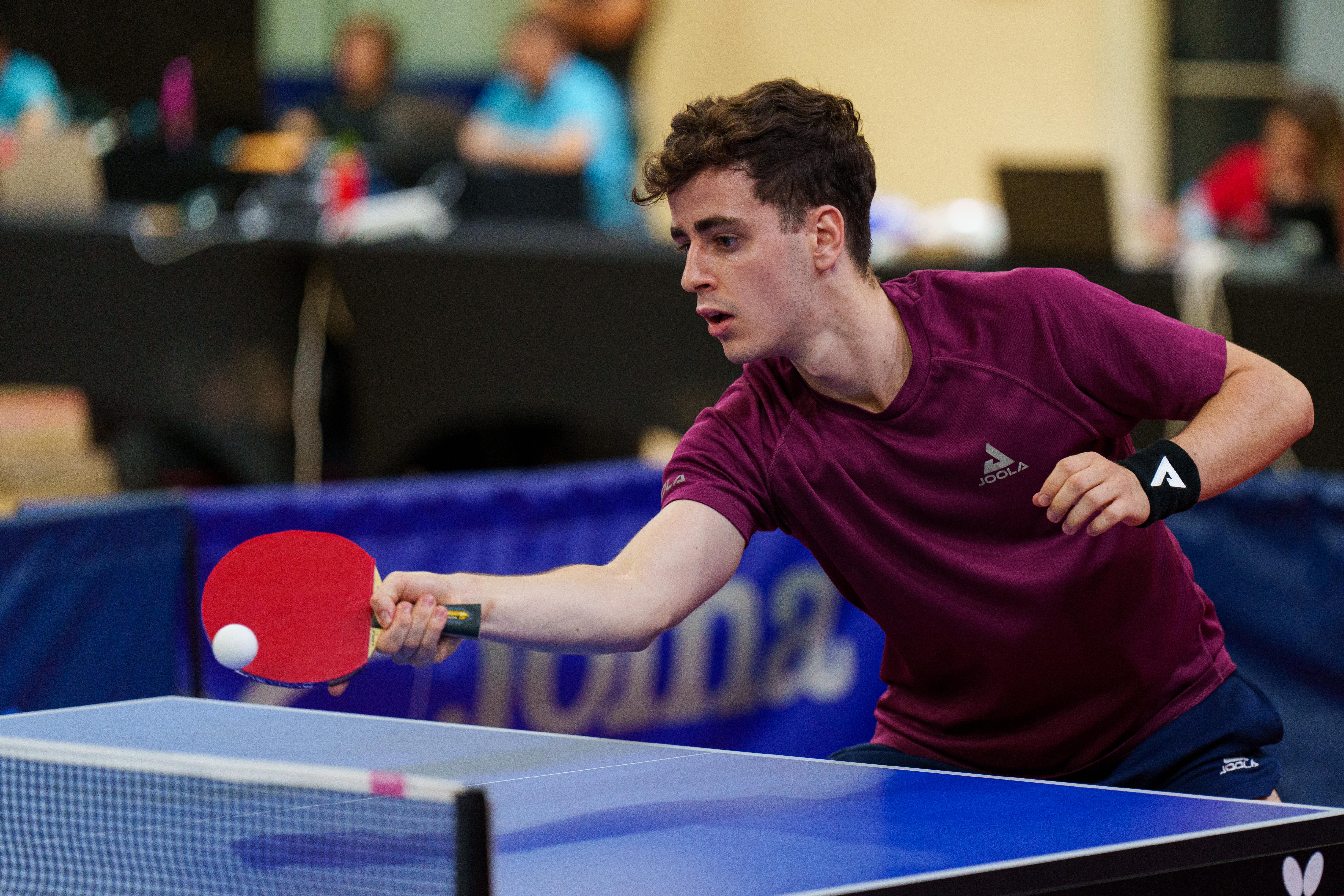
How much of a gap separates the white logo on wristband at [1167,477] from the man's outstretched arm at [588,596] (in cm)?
55

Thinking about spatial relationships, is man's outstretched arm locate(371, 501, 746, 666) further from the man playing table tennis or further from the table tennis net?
the table tennis net

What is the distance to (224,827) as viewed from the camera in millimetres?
1778

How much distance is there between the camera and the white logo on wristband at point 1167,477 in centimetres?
199

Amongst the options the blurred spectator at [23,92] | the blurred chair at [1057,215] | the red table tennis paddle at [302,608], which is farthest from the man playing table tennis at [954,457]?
the blurred spectator at [23,92]

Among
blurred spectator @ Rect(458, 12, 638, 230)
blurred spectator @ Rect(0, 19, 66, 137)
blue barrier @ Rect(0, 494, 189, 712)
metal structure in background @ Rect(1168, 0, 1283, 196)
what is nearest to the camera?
blue barrier @ Rect(0, 494, 189, 712)

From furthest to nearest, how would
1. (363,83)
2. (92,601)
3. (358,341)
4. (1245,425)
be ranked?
(363,83)
(358,341)
(92,601)
(1245,425)

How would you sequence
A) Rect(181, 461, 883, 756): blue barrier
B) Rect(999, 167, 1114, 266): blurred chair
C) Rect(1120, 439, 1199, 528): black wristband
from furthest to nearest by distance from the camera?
Rect(999, 167, 1114, 266): blurred chair < Rect(181, 461, 883, 756): blue barrier < Rect(1120, 439, 1199, 528): black wristband

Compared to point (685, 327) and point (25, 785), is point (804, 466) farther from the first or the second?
point (685, 327)

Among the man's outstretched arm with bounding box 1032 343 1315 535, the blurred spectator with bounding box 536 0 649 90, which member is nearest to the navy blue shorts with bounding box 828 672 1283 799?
the man's outstretched arm with bounding box 1032 343 1315 535

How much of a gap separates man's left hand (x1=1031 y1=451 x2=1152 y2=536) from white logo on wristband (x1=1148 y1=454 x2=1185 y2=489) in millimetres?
34

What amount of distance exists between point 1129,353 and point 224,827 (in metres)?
1.26

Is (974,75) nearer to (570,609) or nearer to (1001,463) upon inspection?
(1001,463)

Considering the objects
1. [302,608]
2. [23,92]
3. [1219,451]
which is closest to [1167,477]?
[1219,451]

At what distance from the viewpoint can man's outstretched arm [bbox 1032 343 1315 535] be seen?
1929mm
